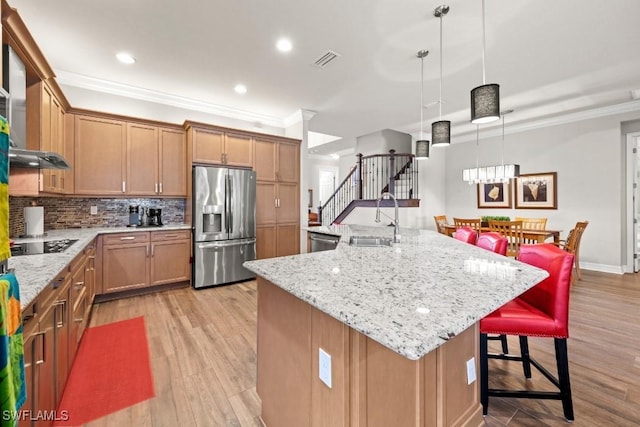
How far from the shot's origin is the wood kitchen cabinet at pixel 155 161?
3.83 meters

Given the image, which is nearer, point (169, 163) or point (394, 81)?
point (394, 81)

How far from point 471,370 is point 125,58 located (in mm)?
4406

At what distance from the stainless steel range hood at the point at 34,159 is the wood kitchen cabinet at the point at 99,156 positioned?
4.35 ft

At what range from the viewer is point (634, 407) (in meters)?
1.69

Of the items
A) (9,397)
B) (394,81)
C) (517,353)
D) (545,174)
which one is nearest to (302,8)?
(394,81)

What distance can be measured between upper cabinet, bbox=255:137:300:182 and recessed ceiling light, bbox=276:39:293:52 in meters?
1.82

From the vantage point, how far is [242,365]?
2150mm

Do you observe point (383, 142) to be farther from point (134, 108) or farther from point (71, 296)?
point (71, 296)

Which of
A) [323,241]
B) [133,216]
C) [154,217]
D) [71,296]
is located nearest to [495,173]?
[323,241]

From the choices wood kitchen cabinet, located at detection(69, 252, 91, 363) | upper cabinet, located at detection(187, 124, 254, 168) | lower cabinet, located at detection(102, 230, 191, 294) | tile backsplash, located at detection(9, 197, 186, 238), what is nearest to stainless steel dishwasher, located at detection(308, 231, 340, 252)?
upper cabinet, located at detection(187, 124, 254, 168)

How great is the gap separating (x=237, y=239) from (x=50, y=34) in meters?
3.05

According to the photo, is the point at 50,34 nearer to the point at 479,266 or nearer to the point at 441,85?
the point at 479,266

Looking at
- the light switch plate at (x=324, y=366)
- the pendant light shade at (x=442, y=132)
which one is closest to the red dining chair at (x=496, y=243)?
the pendant light shade at (x=442, y=132)

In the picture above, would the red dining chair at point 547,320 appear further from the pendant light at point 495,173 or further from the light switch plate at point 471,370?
the pendant light at point 495,173
